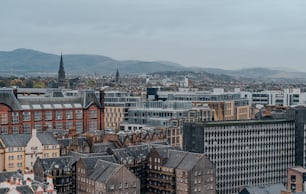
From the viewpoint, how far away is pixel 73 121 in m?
167

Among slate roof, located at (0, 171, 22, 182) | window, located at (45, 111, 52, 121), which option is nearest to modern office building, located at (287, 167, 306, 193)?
slate roof, located at (0, 171, 22, 182)

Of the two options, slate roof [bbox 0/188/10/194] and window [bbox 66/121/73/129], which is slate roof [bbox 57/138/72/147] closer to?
window [bbox 66/121/73/129]

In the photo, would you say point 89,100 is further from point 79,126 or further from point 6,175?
point 6,175

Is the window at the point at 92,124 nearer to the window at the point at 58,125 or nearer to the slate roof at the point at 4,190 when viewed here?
the window at the point at 58,125

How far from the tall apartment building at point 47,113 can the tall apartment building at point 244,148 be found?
4422cm

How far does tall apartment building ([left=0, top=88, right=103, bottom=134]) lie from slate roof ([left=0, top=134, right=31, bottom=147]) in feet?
86.6

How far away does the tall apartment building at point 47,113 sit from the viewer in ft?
507

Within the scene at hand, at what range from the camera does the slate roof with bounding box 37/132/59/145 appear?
426 feet

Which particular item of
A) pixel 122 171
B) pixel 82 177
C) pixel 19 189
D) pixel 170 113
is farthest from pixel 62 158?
pixel 170 113

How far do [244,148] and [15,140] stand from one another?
2054 inches

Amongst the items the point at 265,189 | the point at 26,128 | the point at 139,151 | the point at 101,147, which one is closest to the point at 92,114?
the point at 26,128

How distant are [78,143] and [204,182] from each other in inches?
1299

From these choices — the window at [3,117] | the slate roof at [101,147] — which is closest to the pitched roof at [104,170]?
the slate roof at [101,147]

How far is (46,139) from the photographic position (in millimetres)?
130875
